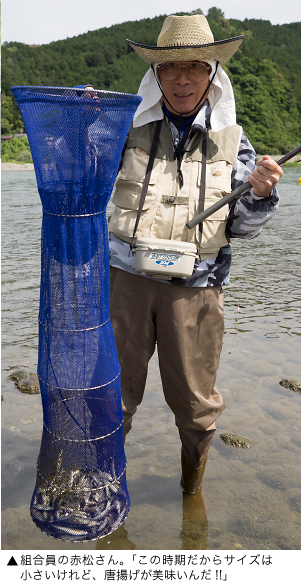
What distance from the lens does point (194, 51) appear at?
282 centimetres

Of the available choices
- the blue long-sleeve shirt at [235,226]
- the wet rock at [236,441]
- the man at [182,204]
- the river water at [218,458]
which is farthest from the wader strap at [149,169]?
the wet rock at [236,441]

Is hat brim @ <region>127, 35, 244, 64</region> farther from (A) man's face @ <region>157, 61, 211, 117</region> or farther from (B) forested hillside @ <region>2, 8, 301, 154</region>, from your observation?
(B) forested hillside @ <region>2, 8, 301, 154</region>

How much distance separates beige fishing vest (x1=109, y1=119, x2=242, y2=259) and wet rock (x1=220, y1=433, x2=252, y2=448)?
6.09 feet

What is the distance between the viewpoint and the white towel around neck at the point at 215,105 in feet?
9.66

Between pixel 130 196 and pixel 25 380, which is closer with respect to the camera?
pixel 130 196

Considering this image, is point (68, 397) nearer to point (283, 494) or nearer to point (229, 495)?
point (229, 495)

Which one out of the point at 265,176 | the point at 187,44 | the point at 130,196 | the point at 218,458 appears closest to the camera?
the point at 265,176

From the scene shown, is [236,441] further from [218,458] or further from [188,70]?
[188,70]

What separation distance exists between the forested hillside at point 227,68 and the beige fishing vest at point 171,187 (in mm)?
87387

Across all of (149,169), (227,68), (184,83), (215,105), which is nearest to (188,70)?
(184,83)

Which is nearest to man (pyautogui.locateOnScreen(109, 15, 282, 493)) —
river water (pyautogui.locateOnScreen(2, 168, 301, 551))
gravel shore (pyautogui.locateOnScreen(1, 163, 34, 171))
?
river water (pyautogui.locateOnScreen(2, 168, 301, 551))

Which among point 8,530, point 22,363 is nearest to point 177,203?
point 8,530

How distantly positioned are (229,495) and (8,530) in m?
1.46

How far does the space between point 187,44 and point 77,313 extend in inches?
61.5
